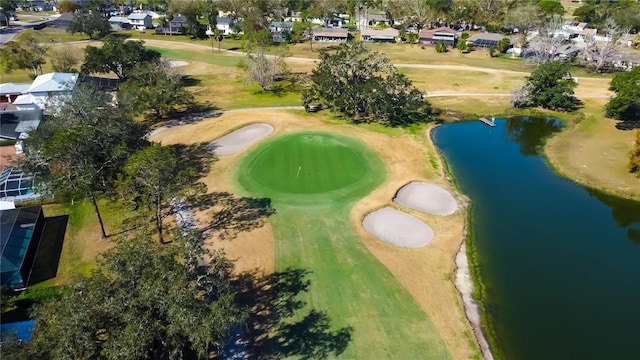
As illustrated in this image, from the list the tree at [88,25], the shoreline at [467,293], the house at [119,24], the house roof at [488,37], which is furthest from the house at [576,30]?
the house at [119,24]

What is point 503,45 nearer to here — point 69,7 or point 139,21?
point 139,21

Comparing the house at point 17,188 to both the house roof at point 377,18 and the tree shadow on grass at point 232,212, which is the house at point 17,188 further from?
the house roof at point 377,18

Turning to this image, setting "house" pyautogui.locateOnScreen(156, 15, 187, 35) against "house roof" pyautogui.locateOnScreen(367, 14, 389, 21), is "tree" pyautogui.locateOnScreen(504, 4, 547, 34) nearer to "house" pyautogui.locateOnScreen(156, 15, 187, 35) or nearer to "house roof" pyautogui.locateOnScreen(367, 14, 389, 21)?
"house roof" pyautogui.locateOnScreen(367, 14, 389, 21)

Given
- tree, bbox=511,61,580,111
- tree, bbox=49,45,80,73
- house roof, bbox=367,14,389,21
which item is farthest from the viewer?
house roof, bbox=367,14,389,21

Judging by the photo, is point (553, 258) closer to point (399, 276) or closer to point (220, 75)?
point (399, 276)

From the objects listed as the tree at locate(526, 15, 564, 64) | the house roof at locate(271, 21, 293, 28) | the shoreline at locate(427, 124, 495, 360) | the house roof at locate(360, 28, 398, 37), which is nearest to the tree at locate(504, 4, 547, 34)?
the tree at locate(526, 15, 564, 64)


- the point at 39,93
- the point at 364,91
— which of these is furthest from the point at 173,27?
the point at 364,91
